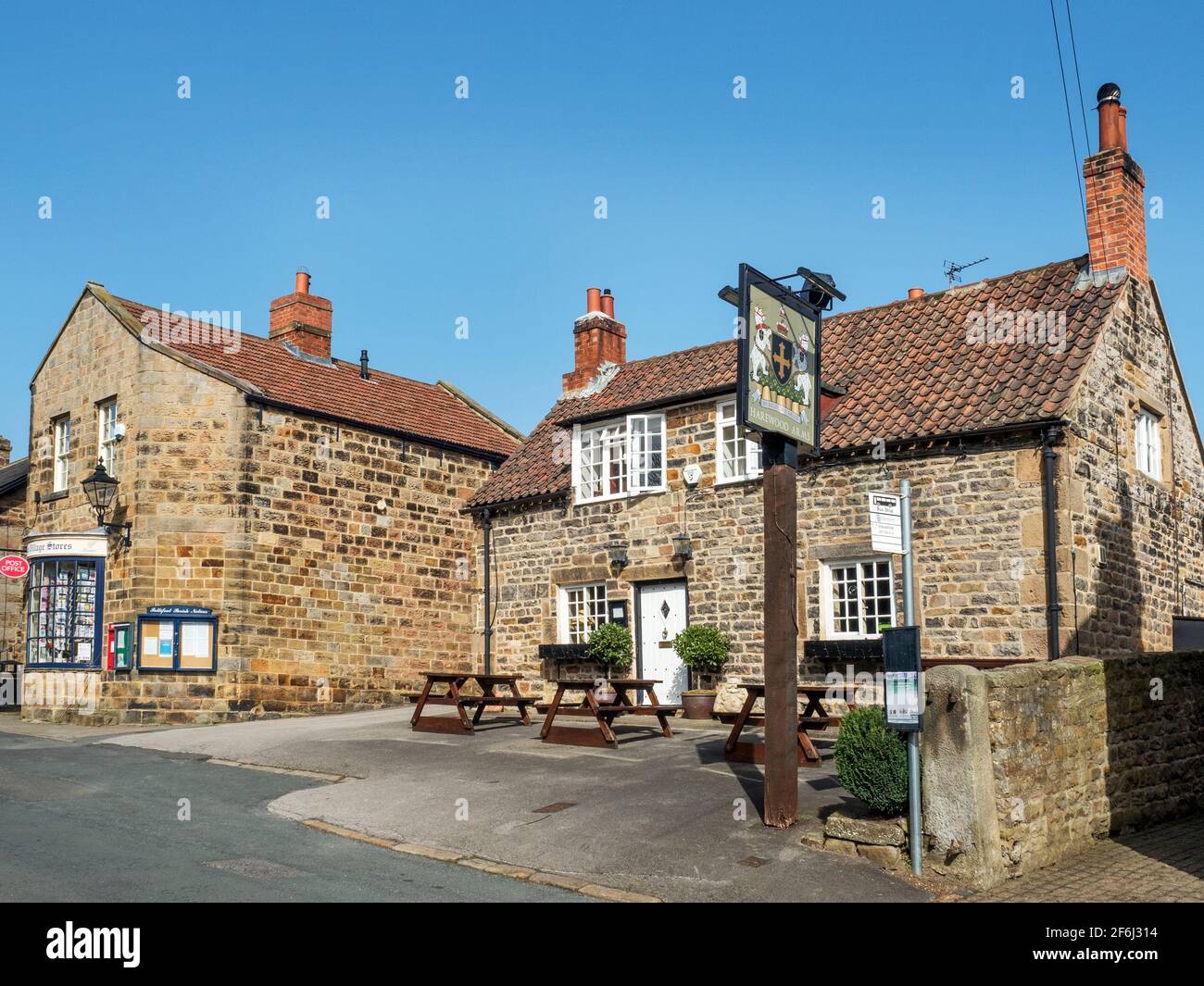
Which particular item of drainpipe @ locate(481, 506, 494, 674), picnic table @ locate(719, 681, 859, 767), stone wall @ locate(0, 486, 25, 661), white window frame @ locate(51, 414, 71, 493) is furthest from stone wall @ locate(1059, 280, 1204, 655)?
stone wall @ locate(0, 486, 25, 661)

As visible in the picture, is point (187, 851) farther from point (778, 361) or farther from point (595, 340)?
point (595, 340)

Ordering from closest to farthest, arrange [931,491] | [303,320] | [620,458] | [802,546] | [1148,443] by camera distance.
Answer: [931,491]
[802,546]
[1148,443]
[620,458]
[303,320]

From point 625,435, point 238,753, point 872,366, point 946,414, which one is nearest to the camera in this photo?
point 238,753

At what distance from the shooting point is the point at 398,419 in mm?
22562

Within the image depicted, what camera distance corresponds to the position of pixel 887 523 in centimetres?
851

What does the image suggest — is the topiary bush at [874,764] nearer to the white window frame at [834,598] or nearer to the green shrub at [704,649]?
the white window frame at [834,598]

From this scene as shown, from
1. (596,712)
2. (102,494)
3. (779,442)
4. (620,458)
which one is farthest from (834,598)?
(102,494)

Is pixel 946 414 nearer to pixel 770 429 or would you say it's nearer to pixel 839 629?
pixel 839 629

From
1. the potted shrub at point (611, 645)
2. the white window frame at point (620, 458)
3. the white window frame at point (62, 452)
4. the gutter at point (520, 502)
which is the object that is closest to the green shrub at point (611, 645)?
the potted shrub at point (611, 645)

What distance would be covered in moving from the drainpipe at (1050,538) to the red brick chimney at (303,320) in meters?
14.8

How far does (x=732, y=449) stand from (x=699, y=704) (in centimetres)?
419

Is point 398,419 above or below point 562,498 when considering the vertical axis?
above
